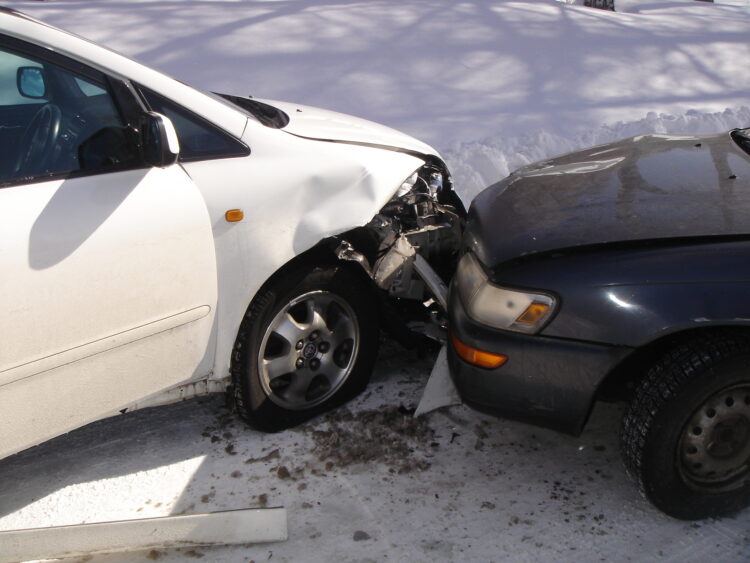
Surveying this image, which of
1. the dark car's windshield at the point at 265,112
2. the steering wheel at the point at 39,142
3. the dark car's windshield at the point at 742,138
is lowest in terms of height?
the dark car's windshield at the point at 742,138

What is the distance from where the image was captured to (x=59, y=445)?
3217 mm

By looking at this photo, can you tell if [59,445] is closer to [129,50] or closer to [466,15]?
[129,50]

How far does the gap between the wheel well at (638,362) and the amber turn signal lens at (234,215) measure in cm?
141

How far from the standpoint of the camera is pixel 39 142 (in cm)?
266

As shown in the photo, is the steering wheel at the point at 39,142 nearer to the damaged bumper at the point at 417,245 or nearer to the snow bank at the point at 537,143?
the damaged bumper at the point at 417,245

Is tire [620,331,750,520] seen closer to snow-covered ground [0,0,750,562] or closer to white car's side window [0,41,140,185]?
snow-covered ground [0,0,750,562]

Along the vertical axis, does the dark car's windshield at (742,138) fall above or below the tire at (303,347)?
above

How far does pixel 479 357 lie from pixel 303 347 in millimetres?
868

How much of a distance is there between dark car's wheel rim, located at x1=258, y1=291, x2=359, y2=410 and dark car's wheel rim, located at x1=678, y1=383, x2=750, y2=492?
56.4 inches

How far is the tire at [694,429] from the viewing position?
2.42m

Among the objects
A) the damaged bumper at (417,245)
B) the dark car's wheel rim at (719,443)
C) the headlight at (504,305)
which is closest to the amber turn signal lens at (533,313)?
the headlight at (504,305)

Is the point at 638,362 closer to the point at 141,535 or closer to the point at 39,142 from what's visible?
the point at 141,535

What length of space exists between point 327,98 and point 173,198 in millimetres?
4160

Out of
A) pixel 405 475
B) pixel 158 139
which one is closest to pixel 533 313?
pixel 405 475
